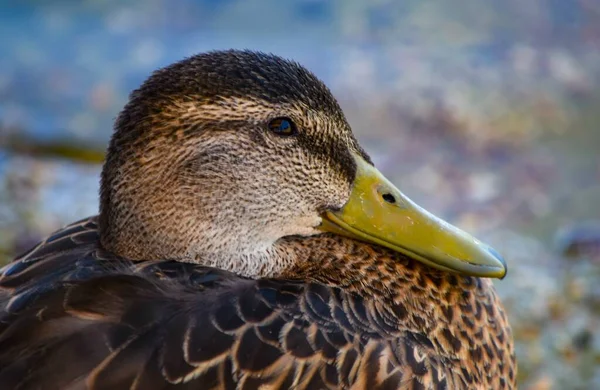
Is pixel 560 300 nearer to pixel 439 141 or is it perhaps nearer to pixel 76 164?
pixel 439 141

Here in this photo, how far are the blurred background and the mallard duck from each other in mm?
1435

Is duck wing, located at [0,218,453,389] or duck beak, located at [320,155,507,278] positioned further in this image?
duck beak, located at [320,155,507,278]

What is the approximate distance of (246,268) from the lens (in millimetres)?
2707

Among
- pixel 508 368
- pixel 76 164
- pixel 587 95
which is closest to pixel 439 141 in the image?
pixel 587 95

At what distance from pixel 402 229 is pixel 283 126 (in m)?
0.46

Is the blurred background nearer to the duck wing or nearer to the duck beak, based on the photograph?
the duck beak

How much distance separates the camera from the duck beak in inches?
108

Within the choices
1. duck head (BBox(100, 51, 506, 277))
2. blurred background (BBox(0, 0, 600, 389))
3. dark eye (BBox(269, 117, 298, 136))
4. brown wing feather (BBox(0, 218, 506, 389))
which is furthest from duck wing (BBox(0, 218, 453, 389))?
blurred background (BBox(0, 0, 600, 389))

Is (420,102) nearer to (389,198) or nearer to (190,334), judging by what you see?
(389,198)

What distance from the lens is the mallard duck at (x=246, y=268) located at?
7.45ft

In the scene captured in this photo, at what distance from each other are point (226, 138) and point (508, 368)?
3.62 ft

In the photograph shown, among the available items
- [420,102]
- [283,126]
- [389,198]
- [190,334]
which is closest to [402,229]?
[389,198]

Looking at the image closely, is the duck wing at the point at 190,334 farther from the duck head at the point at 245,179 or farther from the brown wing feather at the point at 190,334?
the duck head at the point at 245,179

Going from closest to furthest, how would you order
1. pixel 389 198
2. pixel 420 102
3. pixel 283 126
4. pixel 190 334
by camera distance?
pixel 190 334 < pixel 283 126 < pixel 389 198 < pixel 420 102
